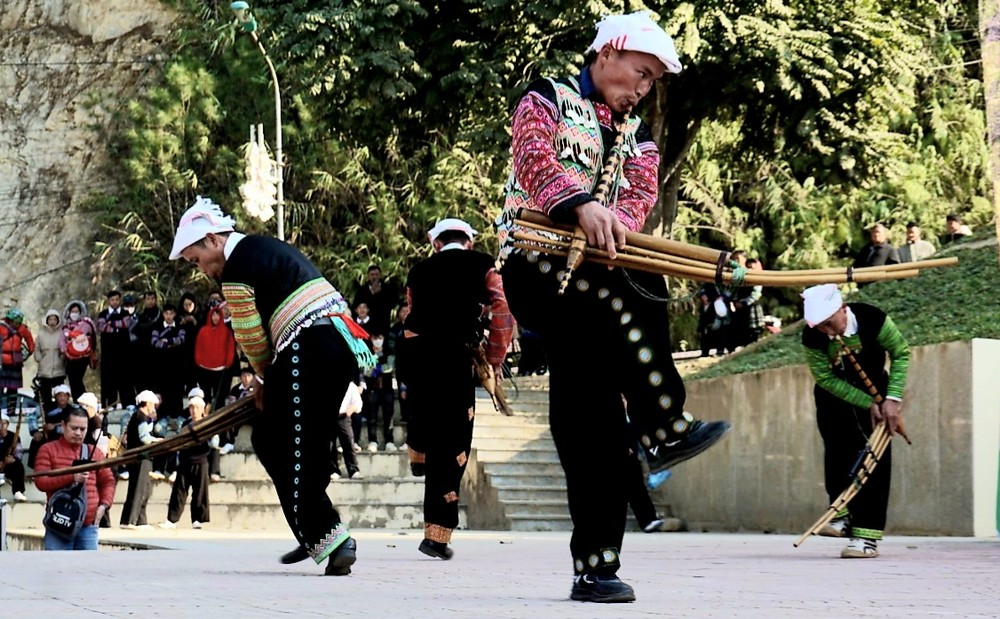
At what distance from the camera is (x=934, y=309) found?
1947cm

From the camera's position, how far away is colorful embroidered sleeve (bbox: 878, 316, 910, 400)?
37.2 ft

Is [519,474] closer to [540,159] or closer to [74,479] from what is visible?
[74,479]

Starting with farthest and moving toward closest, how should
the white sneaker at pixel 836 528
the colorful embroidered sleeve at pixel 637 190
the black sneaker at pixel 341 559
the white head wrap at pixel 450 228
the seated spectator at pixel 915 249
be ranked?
the seated spectator at pixel 915 249 → the white sneaker at pixel 836 528 → the white head wrap at pixel 450 228 → the black sneaker at pixel 341 559 → the colorful embroidered sleeve at pixel 637 190

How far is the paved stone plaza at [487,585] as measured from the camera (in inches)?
230

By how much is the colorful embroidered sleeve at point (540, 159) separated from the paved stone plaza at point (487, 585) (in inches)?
53.4

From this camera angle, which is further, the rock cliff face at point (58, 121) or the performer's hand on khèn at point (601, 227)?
the rock cliff face at point (58, 121)

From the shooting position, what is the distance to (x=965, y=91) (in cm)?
3294

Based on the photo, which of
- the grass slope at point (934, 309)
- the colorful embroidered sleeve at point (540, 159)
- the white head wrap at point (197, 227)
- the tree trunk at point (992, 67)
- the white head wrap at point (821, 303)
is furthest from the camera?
the grass slope at point (934, 309)

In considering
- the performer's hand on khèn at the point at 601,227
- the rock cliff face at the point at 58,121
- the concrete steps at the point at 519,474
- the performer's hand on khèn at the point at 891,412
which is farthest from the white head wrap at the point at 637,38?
the rock cliff face at the point at 58,121

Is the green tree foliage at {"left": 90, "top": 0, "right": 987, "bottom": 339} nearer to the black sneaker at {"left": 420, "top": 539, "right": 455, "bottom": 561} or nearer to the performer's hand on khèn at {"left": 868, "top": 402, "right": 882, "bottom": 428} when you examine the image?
the performer's hand on khèn at {"left": 868, "top": 402, "right": 882, "bottom": 428}

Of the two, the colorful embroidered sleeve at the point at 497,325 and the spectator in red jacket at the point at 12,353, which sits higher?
the spectator in red jacket at the point at 12,353

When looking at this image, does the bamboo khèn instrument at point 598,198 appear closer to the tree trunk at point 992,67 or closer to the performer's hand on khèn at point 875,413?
the tree trunk at point 992,67

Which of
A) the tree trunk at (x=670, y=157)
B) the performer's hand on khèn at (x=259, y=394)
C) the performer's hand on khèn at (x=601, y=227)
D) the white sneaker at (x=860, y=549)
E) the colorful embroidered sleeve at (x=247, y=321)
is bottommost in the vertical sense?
the white sneaker at (x=860, y=549)

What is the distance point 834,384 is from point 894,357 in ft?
1.33
